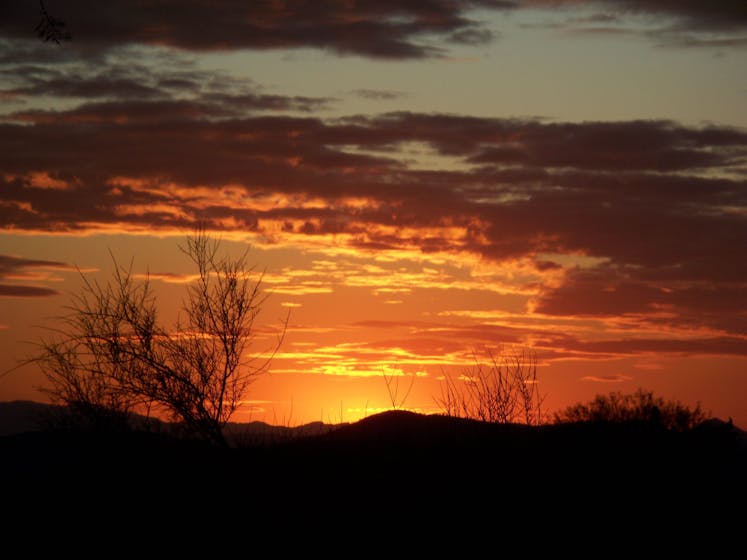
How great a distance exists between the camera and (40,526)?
483 inches

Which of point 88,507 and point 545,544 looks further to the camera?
point 88,507

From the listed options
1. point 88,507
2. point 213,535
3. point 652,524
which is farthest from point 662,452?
point 88,507

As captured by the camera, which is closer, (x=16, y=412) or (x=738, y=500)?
(x=738, y=500)

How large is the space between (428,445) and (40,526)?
6.18 meters

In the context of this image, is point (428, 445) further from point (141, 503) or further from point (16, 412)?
point (16, 412)

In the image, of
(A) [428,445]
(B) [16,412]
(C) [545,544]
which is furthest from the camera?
(B) [16,412]

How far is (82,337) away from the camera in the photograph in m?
23.7

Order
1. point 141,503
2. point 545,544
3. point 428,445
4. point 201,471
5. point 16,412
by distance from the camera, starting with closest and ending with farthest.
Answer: point 545,544, point 141,503, point 201,471, point 428,445, point 16,412

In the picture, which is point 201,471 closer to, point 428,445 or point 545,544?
point 428,445

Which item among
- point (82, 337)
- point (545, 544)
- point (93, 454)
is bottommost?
point (545, 544)

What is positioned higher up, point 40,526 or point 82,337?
point 82,337

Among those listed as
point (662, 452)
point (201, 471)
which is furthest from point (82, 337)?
point (662, 452)

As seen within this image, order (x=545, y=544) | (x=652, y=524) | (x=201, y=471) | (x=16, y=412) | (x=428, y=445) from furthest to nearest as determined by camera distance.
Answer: (x=16, y=412), (x=428, y=445), (x=201, y=471), (x=652, y=524), (x=545, y=544)

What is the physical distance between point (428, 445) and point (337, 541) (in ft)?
14.7
